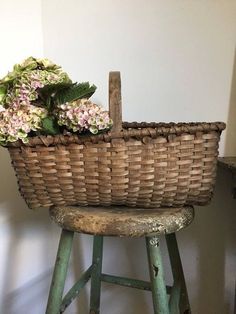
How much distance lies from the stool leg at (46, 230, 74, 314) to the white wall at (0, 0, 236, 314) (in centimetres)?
35

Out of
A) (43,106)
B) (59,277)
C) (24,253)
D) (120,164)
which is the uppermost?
(43,106)

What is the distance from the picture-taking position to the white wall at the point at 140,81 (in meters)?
0.96

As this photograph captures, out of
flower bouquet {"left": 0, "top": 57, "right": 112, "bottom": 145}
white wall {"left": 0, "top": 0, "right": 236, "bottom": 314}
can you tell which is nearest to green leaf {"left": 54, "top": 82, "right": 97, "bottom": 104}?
flower bouquet {"left": 0, "top": 57, "right": 112, "bottom": 145}

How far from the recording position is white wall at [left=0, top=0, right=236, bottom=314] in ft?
3.13

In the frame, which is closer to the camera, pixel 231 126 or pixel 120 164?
pixel 120 164

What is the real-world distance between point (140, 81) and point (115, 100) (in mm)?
386

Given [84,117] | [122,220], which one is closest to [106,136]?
[84,117]

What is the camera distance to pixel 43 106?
0.67 metres

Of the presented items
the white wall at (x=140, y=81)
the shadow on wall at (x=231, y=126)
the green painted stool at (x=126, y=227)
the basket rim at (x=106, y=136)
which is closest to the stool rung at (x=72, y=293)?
the green painted stool at (x=126, y=227)

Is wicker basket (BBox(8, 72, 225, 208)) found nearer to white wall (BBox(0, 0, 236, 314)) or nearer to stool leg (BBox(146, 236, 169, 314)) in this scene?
stool leg (BBox(146, 236, 169, 314))

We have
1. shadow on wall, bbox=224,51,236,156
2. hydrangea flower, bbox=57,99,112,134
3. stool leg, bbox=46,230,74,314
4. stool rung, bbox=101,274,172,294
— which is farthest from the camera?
shadow on wall, bbox=224,51,236,156

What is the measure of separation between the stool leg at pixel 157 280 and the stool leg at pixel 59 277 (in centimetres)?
18

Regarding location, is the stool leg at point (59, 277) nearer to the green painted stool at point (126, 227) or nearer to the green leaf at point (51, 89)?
the green painted stool at point (126, 227)

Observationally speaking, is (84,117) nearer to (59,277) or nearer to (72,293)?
(59,277)
